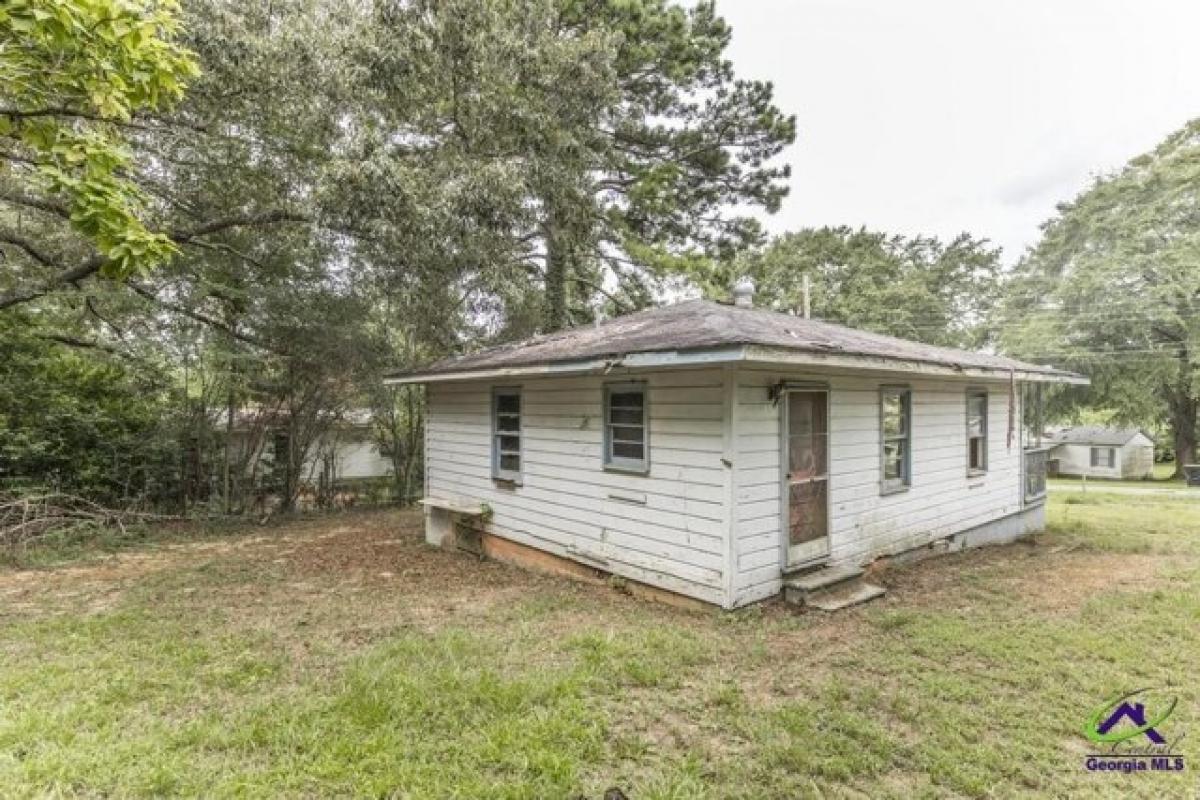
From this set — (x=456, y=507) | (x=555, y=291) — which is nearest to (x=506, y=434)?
(x=456, y=507)

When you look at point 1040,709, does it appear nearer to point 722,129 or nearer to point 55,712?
point 55,712

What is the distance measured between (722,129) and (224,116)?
9.07 metres

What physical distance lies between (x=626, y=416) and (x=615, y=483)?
2.29 feet

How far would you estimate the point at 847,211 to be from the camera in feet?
106

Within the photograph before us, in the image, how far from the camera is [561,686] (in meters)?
3.54

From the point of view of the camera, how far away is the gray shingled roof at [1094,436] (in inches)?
1077

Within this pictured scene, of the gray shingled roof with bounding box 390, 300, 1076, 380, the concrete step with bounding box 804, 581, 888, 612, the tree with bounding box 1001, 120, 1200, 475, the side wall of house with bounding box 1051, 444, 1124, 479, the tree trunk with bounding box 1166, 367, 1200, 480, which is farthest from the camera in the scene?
the side wall of house with bounding box 1051, 444, 1124, 479

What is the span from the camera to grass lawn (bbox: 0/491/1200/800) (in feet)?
8.96

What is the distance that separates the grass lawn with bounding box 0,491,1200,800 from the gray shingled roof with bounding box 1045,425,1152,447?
27.9 m

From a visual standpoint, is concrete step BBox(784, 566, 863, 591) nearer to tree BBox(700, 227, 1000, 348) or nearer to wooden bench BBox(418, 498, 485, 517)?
wooden bench BBox(418, 498, 485, 517)

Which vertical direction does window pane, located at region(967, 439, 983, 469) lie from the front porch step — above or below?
above

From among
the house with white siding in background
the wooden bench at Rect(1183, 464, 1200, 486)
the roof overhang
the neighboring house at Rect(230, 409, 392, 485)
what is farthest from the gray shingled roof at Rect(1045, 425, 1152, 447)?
the neighboring house at Rect(230, 409, 392, 485)

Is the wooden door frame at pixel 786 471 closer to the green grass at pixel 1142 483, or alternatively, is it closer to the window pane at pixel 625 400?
the window pane at pixel 625 400

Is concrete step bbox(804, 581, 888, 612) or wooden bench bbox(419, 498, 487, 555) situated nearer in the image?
concrete step bbox(804, 581, 888, 612)
